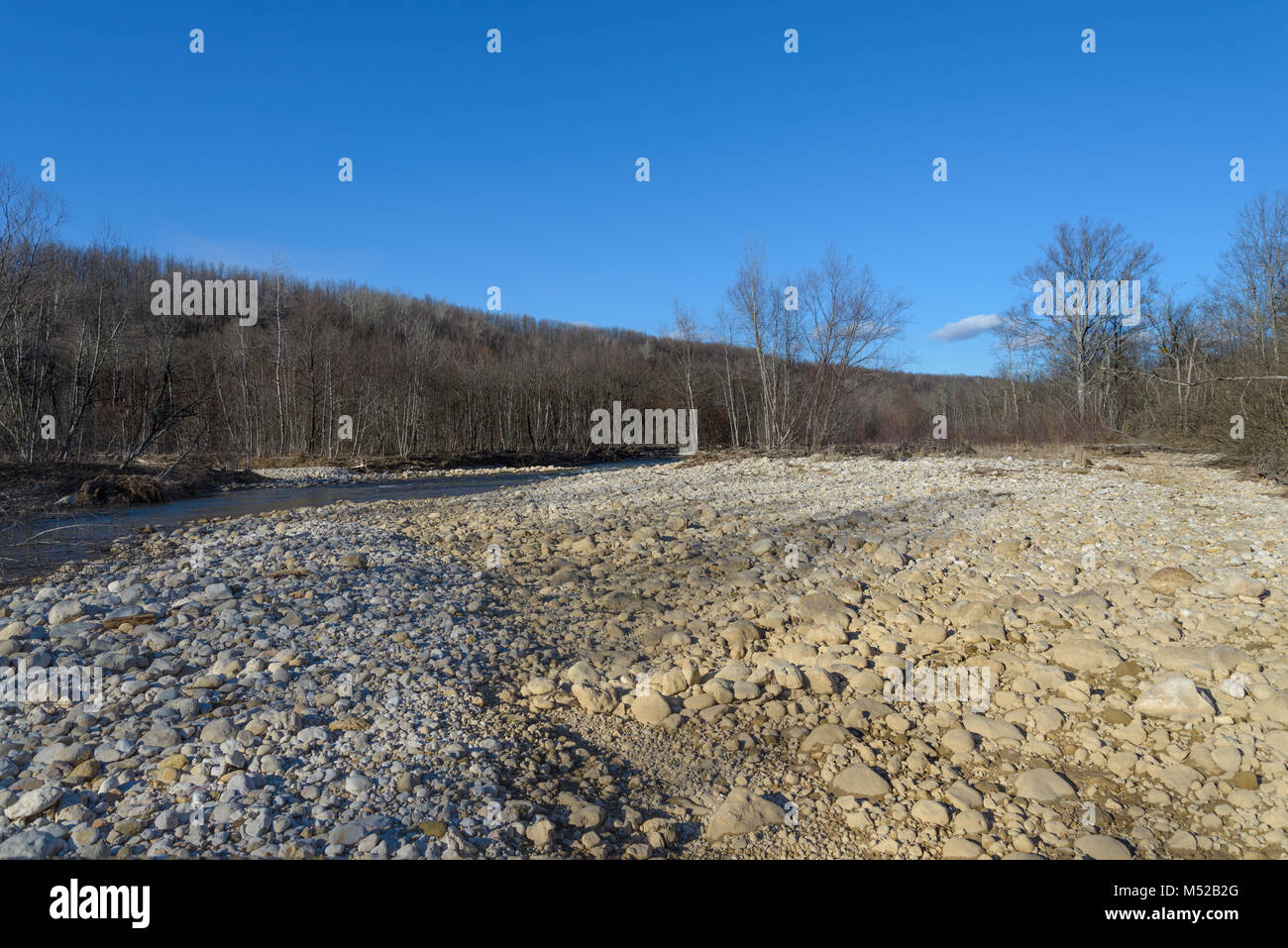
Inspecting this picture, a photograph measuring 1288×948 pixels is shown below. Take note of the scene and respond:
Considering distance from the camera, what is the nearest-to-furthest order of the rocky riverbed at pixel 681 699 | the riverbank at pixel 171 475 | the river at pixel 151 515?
the rocky riverbed at pixel 681 699 → the river at pixel 151 515 → the riverbank at pixel 171 475

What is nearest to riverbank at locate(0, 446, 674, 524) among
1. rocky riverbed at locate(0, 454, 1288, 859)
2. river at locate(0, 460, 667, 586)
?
river at locate(0, 460, 667, 586)

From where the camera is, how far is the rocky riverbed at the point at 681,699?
3.16 m

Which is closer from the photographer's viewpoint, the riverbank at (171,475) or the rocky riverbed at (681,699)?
the rocky riverbed at (681,699)

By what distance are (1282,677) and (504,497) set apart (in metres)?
12.5

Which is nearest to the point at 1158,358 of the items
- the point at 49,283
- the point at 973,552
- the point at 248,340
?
the point at 973,552

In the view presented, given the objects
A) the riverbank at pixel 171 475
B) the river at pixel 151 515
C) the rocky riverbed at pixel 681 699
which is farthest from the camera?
the riverbank at pixel 171 475

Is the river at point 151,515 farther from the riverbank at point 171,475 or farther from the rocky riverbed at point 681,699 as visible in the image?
the rocky riverbed at point 681,699

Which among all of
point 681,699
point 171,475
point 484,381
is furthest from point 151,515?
point 484,381

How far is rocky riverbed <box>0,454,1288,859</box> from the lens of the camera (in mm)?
3162

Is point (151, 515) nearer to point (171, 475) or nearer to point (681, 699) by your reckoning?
point (171, 475)

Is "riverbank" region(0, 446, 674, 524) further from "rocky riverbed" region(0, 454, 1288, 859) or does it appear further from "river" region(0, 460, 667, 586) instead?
"rocky riverbed" region(0, 454, 1288, 859)

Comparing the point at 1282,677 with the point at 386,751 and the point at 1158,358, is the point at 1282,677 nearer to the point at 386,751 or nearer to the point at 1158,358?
the point at 386,751

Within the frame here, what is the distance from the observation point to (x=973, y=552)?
23.6ft

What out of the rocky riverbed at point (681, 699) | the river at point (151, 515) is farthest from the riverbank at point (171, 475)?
the rocky riverbed at point (681, 699)
